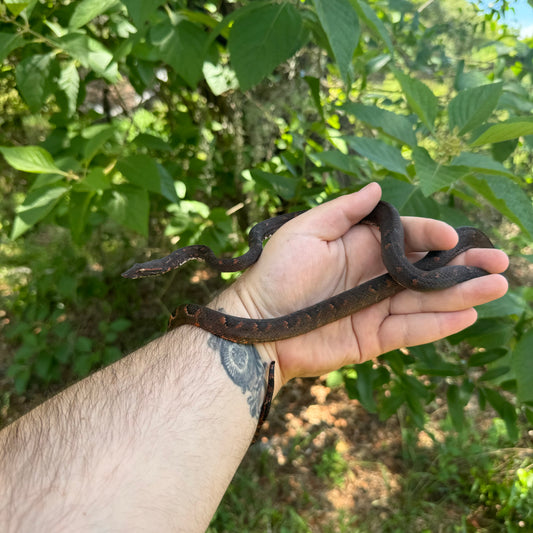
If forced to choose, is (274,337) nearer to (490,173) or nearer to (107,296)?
(490,173)

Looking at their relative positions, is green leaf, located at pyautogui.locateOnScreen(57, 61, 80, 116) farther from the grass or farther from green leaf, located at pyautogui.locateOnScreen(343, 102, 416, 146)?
the grass

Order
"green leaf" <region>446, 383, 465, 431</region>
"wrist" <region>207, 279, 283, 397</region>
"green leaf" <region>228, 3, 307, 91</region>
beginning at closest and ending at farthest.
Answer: "green leaf" <region>228, 3, 307, 91</region>, "wrist" <region>207, 279, 283, 397</region>, "green leaf" <region>446, 383, 465, 431</region>

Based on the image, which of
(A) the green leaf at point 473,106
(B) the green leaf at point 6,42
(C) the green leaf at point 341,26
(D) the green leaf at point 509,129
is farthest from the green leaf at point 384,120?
(B) the green leaf at point 6,42

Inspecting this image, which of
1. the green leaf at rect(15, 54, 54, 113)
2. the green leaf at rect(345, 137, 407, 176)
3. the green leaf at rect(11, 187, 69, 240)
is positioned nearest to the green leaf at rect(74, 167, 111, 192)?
the green leaf at rect(11, 187, 69, 240)

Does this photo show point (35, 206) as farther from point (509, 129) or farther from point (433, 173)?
point (509, 129)

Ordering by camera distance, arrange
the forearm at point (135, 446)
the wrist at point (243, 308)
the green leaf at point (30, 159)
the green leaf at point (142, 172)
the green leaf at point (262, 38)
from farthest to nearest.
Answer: the wrist at point (243, 308) < the green leaf at point (142, 172) < the green leaf at point (30, 159) < the green leaf at point (262, 38) < the forearm at point (135, 446)

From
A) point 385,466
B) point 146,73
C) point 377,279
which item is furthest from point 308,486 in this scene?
point 146,73

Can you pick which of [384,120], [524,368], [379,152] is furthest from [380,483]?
[384,120]

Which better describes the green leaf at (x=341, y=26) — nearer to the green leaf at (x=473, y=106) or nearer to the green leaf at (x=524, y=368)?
the green leaf at (x=473, y=106)
